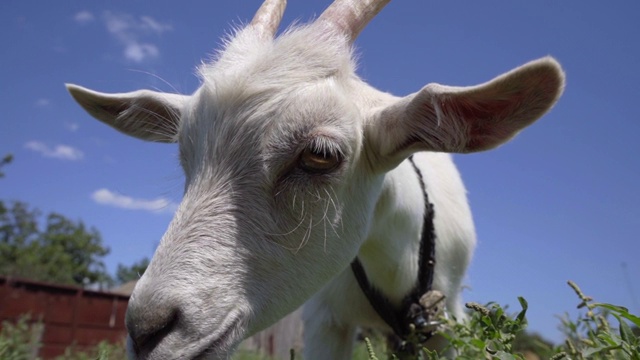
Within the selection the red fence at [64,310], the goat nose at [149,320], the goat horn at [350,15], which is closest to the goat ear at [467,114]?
the goat horn at [350,15]

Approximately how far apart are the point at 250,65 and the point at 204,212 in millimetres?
658

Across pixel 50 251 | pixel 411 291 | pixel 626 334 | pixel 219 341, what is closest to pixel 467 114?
pixel 626 334

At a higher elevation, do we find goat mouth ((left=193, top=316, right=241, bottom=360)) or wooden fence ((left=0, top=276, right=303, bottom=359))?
wooden fence ((left=0, top=276, right=303, bottom=359))

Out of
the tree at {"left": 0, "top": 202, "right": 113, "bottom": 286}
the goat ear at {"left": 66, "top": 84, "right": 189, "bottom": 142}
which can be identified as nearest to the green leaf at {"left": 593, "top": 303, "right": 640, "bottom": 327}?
the goat ear at {"left": 66, "top": 84, "right": 189, "bottom": 142}

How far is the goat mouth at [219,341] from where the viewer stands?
5.11ft

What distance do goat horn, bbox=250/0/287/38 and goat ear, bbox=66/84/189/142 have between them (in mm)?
541

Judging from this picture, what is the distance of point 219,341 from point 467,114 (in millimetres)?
1229

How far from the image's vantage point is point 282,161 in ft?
6.12

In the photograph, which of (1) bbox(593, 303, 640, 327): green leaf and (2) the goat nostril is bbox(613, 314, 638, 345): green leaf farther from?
(2) the goat nostril

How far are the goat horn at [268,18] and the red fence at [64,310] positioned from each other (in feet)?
47.1

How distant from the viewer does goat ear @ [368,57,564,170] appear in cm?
173

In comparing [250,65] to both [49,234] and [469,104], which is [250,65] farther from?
[49,234]

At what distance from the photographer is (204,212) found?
177 centimetres

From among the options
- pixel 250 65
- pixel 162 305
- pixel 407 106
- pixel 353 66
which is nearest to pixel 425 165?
pixel 353 66
